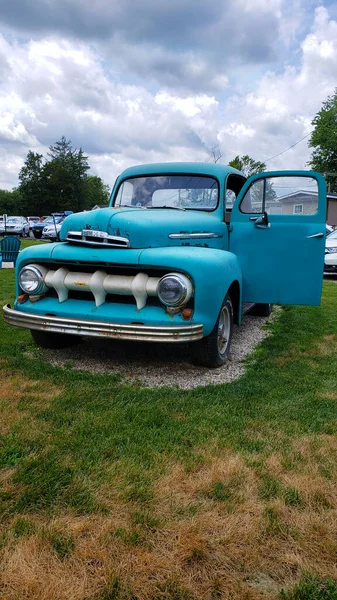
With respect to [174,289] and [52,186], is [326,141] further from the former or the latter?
[174,289]

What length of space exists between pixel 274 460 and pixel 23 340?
3.15 meters

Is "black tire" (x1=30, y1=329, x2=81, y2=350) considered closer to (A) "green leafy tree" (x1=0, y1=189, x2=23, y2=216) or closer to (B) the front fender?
(B) the front fender

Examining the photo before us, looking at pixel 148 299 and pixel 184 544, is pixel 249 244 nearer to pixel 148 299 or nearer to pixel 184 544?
pixel 148 299

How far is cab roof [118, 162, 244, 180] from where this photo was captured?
498cm

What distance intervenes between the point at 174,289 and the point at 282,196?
6.77 ft

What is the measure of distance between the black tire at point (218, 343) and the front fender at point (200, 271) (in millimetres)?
205

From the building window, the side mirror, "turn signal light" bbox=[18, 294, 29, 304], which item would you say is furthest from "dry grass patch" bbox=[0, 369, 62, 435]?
the building window

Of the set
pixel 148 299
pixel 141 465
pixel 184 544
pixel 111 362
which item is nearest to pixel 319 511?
pixel 184 544

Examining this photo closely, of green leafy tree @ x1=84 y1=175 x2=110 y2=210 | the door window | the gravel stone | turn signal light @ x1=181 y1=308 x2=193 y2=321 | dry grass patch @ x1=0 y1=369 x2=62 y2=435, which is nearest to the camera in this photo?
dry grass patch @ x1=0 y1=369 x2=62 y2=435

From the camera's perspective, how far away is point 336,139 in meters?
45.9

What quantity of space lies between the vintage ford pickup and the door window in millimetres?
11

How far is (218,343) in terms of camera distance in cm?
404

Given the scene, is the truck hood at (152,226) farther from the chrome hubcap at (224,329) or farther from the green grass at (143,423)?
the green grass at (143,423)

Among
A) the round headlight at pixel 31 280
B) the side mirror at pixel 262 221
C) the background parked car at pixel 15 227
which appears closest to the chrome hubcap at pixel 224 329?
the side mirror at pixel 262 221
